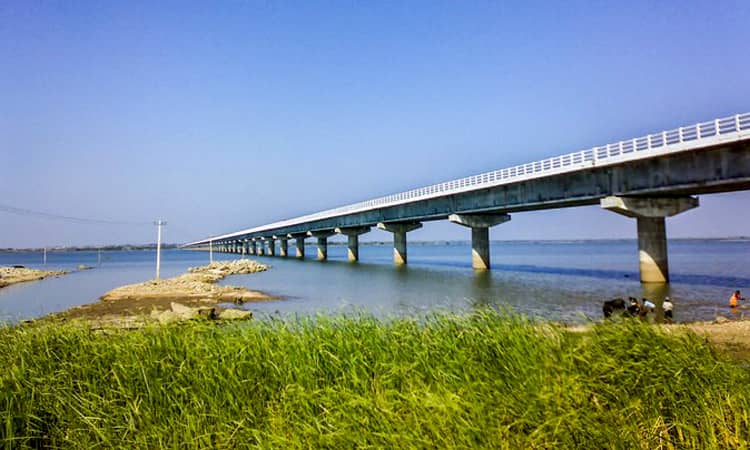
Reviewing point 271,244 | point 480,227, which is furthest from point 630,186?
point 271,244

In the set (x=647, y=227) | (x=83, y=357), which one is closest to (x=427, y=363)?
(x=83, y=357)

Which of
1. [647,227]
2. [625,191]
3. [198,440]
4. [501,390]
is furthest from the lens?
[647,227]

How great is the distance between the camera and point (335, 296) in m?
32.7

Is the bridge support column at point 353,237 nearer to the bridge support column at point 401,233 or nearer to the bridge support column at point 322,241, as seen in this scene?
the bridge support column at point 322,241

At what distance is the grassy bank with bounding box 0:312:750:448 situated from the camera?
5.37m

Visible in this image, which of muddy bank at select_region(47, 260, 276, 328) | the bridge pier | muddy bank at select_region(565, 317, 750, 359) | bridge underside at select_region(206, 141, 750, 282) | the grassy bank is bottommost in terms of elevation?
muddy bank at select_region(47, 260, 276, 328)

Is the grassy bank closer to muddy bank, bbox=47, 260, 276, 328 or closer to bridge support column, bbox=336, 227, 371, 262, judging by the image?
muddy bank, bbox=47, 260, 276, 328

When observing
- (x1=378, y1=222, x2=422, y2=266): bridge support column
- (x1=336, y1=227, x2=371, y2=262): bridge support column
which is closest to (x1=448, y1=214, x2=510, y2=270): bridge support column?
(x1=378, y1=222, x2=422, y2=266): bridge support column

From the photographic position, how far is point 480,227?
196 ft

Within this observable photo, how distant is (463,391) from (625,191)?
3305 centimetres

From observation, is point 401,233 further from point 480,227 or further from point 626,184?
point 626,184

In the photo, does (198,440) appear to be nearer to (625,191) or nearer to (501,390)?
(501,390)

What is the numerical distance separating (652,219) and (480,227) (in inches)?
959

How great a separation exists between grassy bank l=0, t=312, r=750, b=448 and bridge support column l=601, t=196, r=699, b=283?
30.8 meters
